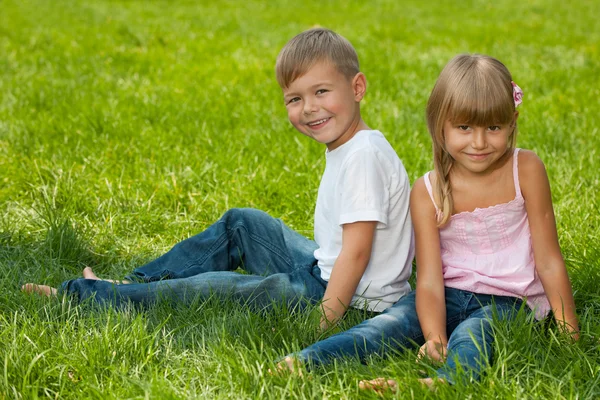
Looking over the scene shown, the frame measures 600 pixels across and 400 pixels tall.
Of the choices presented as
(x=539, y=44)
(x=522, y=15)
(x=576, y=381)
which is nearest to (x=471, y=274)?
(x=576, y=381)

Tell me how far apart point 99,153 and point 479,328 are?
2.81 meters

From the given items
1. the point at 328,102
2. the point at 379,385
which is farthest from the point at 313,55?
the point at 379,385

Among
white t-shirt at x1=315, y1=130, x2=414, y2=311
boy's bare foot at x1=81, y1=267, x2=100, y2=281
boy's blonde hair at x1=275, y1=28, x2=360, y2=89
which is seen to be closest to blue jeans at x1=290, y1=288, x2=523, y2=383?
white t-shirt at x1=315, y1=130, x2=414, y2=311

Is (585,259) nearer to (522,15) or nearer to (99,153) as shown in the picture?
(99,153)

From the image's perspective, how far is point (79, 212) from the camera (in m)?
3.83

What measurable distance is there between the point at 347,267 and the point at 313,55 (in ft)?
2.53

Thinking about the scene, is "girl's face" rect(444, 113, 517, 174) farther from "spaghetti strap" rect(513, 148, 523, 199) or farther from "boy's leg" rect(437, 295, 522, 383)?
"boy's leg" rect(437, 295, 522, 383)

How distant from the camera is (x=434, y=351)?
2414 millimetres

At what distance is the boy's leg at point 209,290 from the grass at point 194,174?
7 cm

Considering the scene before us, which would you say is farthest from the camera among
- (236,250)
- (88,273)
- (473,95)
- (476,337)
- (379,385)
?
(236,250)

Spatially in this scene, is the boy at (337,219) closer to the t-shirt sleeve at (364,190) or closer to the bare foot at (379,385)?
the t-shirt sleeve at (364,190)

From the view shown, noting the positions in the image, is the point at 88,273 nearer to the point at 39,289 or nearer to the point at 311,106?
Result: the point at 39,289

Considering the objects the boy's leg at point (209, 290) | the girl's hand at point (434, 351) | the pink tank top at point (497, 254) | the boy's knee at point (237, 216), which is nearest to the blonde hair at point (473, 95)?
the pink tank top at point (497, 254)

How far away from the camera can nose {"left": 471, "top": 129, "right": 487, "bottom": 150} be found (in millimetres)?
2480
